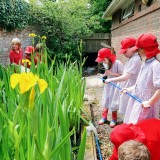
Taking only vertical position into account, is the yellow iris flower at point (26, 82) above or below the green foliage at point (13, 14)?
below

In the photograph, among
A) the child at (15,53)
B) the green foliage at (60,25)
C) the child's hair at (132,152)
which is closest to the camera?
the child's hair at (132,152)

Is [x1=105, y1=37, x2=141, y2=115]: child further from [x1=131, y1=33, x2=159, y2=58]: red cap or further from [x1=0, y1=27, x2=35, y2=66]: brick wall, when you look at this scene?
[x1=0, y1=27, x2=35, y2=66]: brick wall

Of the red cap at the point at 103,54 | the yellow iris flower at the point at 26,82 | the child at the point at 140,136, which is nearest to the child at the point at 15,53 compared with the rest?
the red cap at the point at 103,54

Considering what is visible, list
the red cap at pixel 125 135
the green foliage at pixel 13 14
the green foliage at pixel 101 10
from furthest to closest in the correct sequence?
the green foliage at pixel 101 10 → the green foliage at pixel 13 14 → the red cap at pixel 125 135

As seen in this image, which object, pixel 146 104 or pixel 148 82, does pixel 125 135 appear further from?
pixel 148 82

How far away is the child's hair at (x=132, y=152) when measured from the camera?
4.07 feet

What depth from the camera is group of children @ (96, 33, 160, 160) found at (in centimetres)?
146

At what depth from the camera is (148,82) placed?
7.73ft

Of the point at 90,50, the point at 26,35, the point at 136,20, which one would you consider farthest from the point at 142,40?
the point at 90,50

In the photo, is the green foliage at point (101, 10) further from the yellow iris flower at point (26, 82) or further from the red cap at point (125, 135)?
the yellow iris flower at point (26, 82)

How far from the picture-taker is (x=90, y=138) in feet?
8.39

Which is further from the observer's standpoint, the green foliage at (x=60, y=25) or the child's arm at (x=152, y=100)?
the green foliage at (x=60, y=25)

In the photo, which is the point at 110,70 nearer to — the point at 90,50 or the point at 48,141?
the point at 48,141

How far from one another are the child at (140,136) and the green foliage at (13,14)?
8.43m
